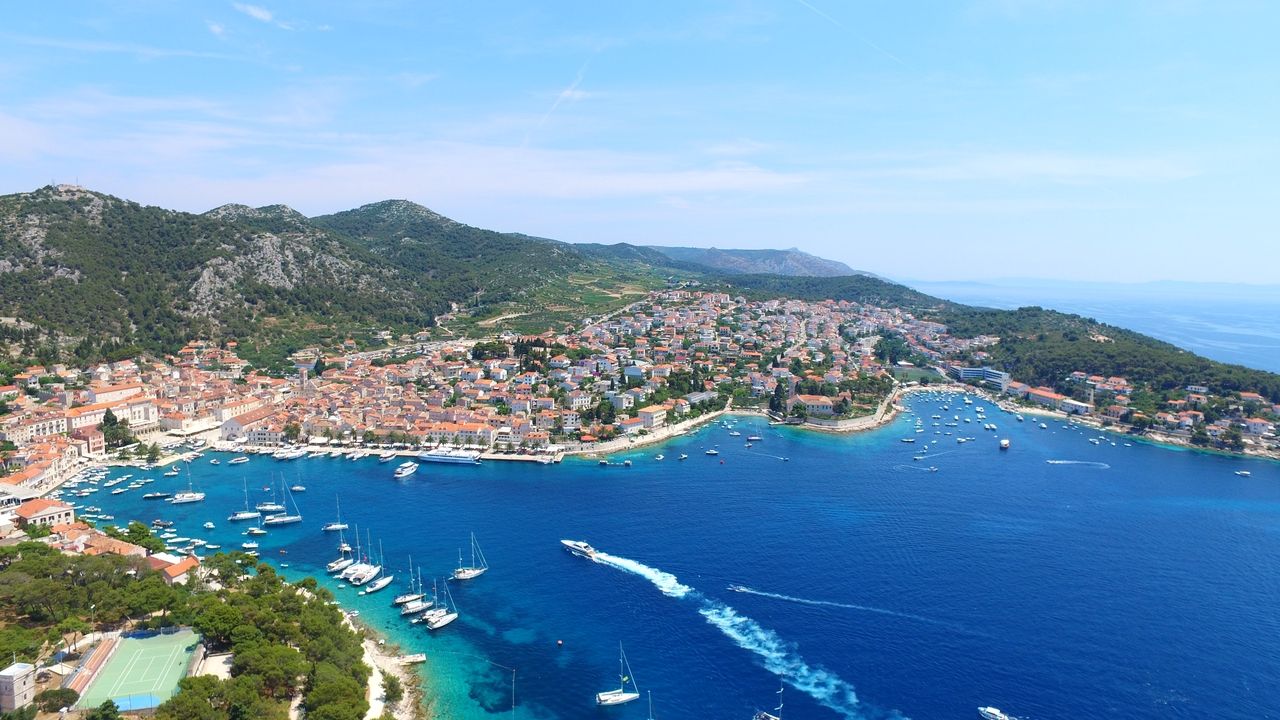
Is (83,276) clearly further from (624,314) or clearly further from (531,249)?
(531,249)

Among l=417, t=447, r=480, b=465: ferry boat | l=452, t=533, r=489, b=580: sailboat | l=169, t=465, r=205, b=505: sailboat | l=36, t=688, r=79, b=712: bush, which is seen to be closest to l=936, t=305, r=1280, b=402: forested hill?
l=417, t=447, r=480, b=465: ferry boat

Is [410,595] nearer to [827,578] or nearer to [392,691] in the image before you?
[392,691]

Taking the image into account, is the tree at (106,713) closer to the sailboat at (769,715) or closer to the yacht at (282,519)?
the sailboat at (769,715)

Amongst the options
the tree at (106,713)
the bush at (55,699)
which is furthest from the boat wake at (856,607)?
the bush at (55,699)

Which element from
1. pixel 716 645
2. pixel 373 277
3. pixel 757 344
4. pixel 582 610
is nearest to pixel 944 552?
pixel 716 645

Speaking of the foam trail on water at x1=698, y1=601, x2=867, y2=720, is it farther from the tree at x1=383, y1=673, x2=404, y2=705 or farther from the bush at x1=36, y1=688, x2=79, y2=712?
the bush at x1=36, y1=688, x2=79, y2=712
